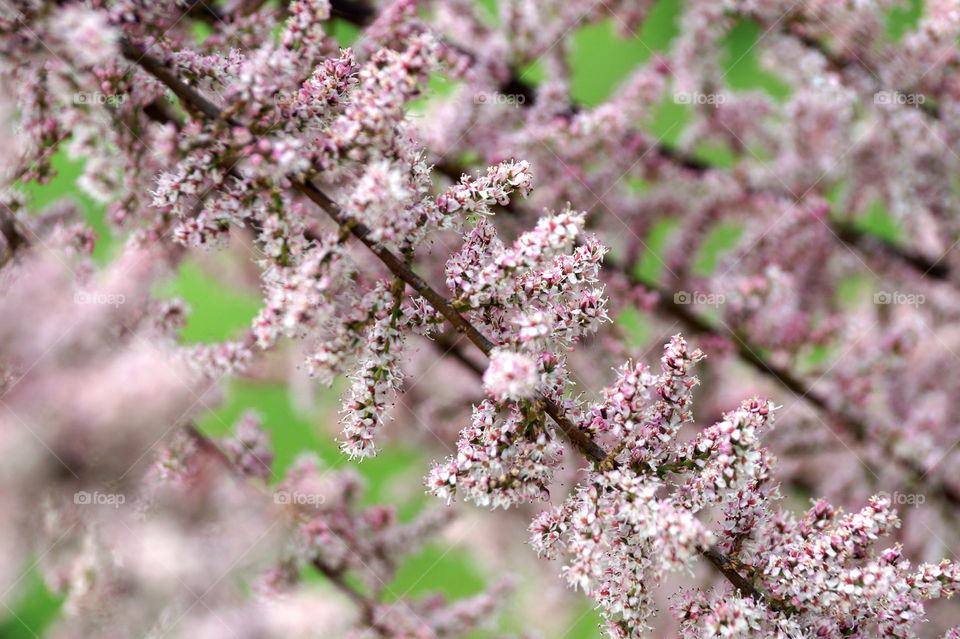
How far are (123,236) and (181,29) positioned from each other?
370 mm

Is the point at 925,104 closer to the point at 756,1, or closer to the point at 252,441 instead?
the point at 756,1

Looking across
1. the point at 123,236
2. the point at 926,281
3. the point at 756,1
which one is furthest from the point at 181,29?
the point at 926,281
